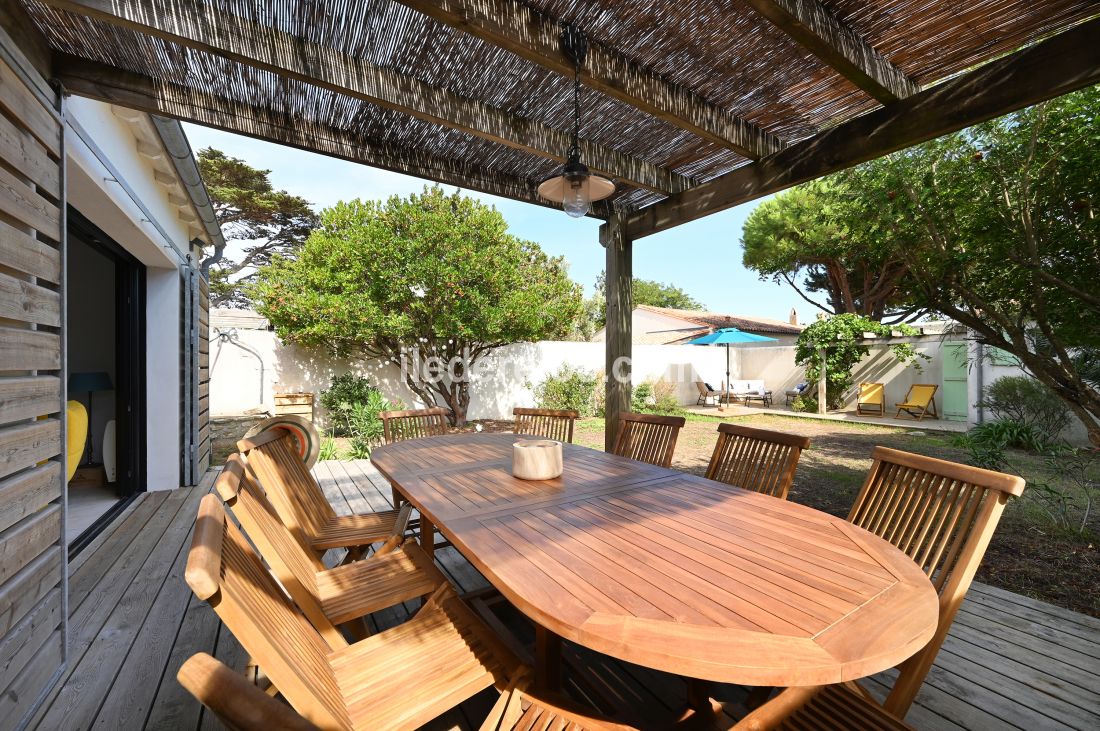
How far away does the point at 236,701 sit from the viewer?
0.57 m

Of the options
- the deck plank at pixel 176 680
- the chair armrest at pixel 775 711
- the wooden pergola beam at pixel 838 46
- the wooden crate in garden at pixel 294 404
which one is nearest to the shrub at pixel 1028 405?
the wooden pergola beam at pixel 838 46

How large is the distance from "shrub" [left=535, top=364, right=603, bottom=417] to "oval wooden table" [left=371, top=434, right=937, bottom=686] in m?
7.49

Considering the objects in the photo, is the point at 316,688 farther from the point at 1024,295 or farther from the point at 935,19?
the point at 1024,295

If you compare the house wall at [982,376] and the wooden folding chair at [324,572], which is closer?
the wooden folding chair at [324,572]

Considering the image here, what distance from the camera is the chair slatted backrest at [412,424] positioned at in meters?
3.67

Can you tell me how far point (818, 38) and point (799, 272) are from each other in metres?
15.7

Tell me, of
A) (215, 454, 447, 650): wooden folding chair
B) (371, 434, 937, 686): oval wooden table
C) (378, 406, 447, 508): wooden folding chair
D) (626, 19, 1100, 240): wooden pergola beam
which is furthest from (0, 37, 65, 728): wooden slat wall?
(626, 19, 1100, 240): wooden pergola beam

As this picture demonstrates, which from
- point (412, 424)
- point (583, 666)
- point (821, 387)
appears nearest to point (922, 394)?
point (821, 387)

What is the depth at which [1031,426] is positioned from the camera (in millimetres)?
6266

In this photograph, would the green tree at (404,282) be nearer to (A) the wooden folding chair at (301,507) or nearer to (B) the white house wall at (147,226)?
(B) the white house wall at (147,226)

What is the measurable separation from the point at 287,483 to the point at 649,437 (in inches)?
81.7

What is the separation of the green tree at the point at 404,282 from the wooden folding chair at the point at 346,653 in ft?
20.6

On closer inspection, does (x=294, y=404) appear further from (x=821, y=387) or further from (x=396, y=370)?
(x=821, y=387)

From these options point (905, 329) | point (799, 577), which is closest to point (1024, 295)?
point (799, 577)
